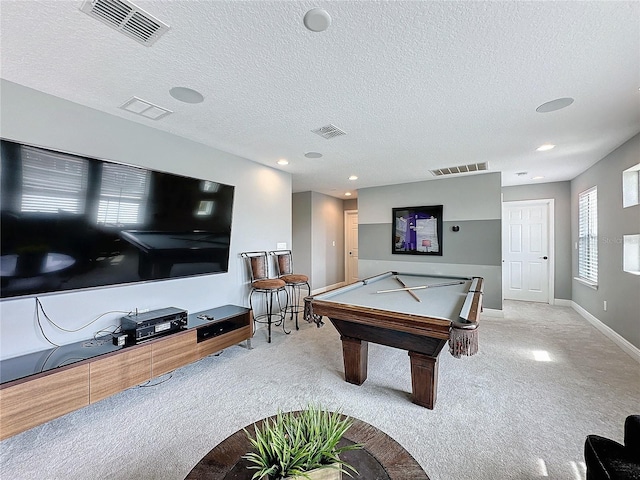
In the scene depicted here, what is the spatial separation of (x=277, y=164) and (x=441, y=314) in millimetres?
3128

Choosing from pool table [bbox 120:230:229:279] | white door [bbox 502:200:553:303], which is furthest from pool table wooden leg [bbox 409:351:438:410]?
white door [bbox 502:200:553:303]

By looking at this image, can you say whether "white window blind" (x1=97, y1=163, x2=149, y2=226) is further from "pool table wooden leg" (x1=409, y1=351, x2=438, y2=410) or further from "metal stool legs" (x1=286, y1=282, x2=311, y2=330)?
"pool table wooden leg" (x1=409, y1=351, x2=438, y2=410)

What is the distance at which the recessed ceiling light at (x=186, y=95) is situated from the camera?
2.18 m

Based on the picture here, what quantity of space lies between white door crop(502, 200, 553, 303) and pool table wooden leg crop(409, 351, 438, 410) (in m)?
4.99

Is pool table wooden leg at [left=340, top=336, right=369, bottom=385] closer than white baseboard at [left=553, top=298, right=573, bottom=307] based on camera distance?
Yes

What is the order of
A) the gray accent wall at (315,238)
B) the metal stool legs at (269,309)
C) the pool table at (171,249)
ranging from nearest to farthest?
1. the pool table at (171,249)
2. the metal stool legs at (269,309)
3. the gray accent wall at (315,238)

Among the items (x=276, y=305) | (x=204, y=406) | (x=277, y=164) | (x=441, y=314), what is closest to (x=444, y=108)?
(x=441, y=314)

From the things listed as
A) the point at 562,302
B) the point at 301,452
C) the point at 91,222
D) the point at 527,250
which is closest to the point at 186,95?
the point at 91,222

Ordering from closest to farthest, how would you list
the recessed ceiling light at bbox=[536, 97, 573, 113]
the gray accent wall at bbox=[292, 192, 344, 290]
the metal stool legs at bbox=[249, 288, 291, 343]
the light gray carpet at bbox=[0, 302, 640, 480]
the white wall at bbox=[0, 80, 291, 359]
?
the light gray carpet at bbox=[0, 302, 640, 480]
the white wall at bbox=[0, 80, 291, 359]
the recessed ceiling light at bbox=[536, 97, 573, 113]
the metal stool legs at bbox=[249, 288, 291, 343]
the gray accent wall at bbox=[292, 192, 344, 290]

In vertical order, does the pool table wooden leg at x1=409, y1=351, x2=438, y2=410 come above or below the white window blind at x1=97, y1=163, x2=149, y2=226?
below

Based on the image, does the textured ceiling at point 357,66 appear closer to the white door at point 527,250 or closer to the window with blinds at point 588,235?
the window with blinds at point 588,235

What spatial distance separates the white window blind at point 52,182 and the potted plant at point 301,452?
2.25m

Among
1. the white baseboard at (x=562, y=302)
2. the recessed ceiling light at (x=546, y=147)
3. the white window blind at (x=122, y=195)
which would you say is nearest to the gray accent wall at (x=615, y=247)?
the recessed ceiling light at (x=546, y=147)

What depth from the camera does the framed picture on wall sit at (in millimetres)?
5344
